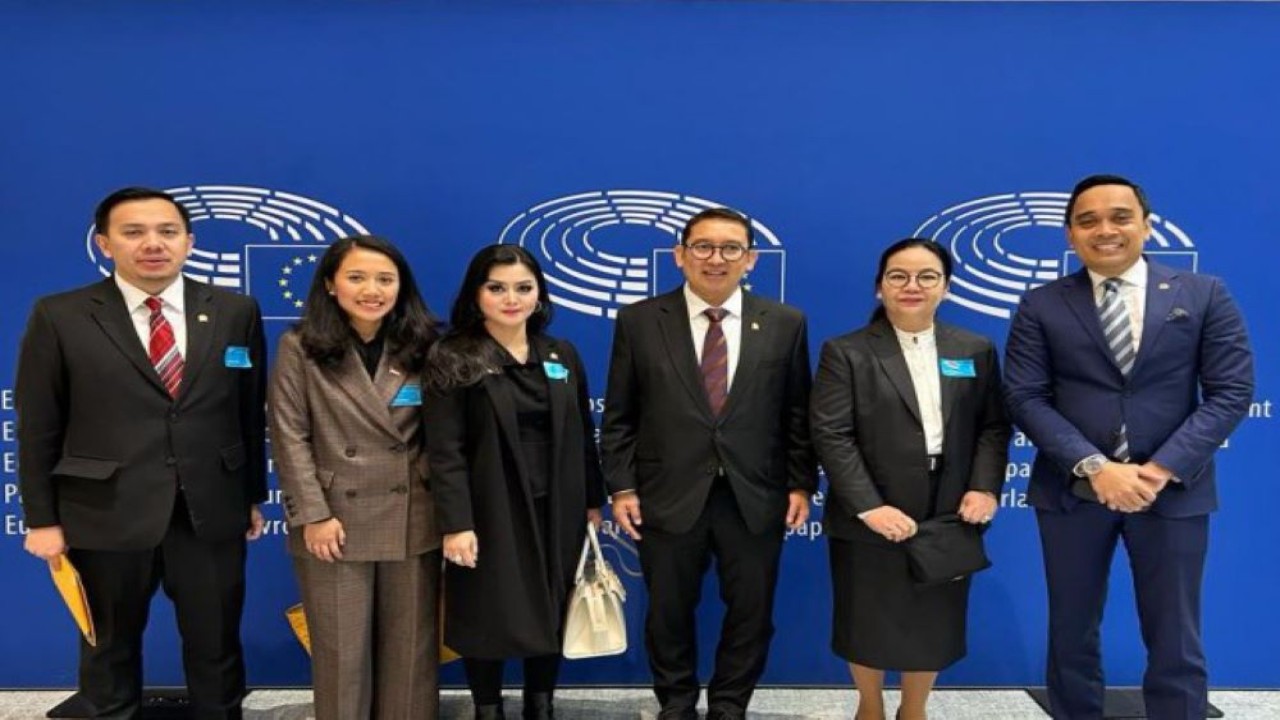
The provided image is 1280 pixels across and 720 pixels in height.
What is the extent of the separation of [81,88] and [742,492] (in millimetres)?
2970

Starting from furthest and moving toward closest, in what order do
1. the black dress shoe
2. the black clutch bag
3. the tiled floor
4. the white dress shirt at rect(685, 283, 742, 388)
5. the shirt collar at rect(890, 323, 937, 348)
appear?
the tiled floor
the black dress shoe
the white dress shirt at rect(685, 283, 742, 388)
the shirt collar at rect(890, 323, 937, 348)
the black clutch bag

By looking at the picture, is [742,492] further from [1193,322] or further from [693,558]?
[1193,322]

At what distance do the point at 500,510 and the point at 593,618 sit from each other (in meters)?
0.48

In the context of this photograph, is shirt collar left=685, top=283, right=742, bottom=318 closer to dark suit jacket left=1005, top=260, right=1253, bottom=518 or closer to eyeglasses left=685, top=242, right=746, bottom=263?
eyeglasses left=685, top=242, right=746, bottom=263

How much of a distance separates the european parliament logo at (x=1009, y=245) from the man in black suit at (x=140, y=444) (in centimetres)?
263

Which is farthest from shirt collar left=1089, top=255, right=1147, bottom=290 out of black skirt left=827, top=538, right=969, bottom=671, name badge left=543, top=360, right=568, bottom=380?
name badge left=543, top=360, right=568, bottom=380

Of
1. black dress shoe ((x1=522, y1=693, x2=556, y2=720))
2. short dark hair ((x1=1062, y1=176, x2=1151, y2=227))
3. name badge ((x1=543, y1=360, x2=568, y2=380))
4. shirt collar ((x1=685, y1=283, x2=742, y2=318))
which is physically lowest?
black dress shoe ((x1=522, y1=693, x2=556, y2=720))

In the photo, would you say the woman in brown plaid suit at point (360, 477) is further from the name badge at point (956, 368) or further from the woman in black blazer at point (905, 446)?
the name badge at point (956, 368)

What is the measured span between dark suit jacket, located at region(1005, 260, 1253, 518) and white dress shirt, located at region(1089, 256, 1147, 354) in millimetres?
22

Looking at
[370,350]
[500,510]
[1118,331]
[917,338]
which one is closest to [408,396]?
[370,350]

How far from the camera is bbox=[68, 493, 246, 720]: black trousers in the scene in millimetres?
2707

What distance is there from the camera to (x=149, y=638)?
3.62 m

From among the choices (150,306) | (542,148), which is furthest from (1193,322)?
(150,306)

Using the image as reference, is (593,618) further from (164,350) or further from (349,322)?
(164,350)
